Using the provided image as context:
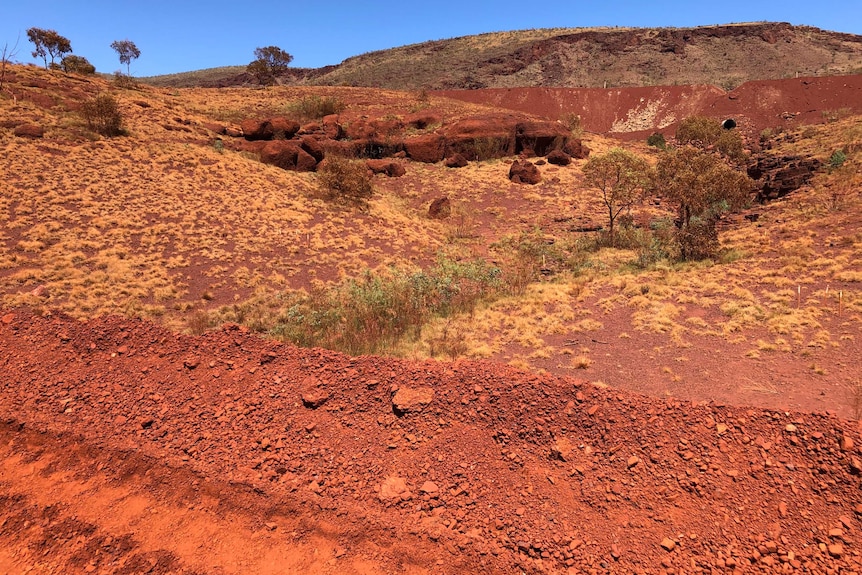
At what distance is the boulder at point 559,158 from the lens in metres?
27.6

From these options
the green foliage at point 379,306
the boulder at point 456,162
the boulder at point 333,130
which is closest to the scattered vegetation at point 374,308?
the green foliage at point 379,306

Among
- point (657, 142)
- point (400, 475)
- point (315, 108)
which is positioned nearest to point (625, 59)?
point (657, 142)

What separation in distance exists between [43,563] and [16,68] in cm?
3402

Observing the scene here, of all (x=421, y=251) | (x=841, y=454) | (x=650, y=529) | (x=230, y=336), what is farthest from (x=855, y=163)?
(x=230, y=336)

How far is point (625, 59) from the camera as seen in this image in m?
66.2

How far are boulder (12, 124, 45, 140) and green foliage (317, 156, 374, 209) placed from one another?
12.0 metres

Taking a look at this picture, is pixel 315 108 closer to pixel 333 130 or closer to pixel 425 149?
pixel 333 130

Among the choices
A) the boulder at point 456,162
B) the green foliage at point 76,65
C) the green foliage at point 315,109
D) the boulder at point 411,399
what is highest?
the green foliage at point 76,65

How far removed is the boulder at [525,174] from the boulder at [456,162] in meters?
3.53

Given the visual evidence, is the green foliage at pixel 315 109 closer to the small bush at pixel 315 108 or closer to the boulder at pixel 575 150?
the small bush at pixel 315 108

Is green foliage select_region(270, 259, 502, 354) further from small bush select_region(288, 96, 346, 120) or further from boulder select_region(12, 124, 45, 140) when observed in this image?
→ small bush select_region(288, 96, 346, 120)

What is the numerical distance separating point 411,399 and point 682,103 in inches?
1891

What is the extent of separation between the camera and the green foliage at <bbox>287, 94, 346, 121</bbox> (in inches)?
1362

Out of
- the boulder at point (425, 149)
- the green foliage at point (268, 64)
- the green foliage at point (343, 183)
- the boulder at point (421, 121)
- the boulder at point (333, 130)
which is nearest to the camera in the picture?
the green foliage at point (343, 183)
